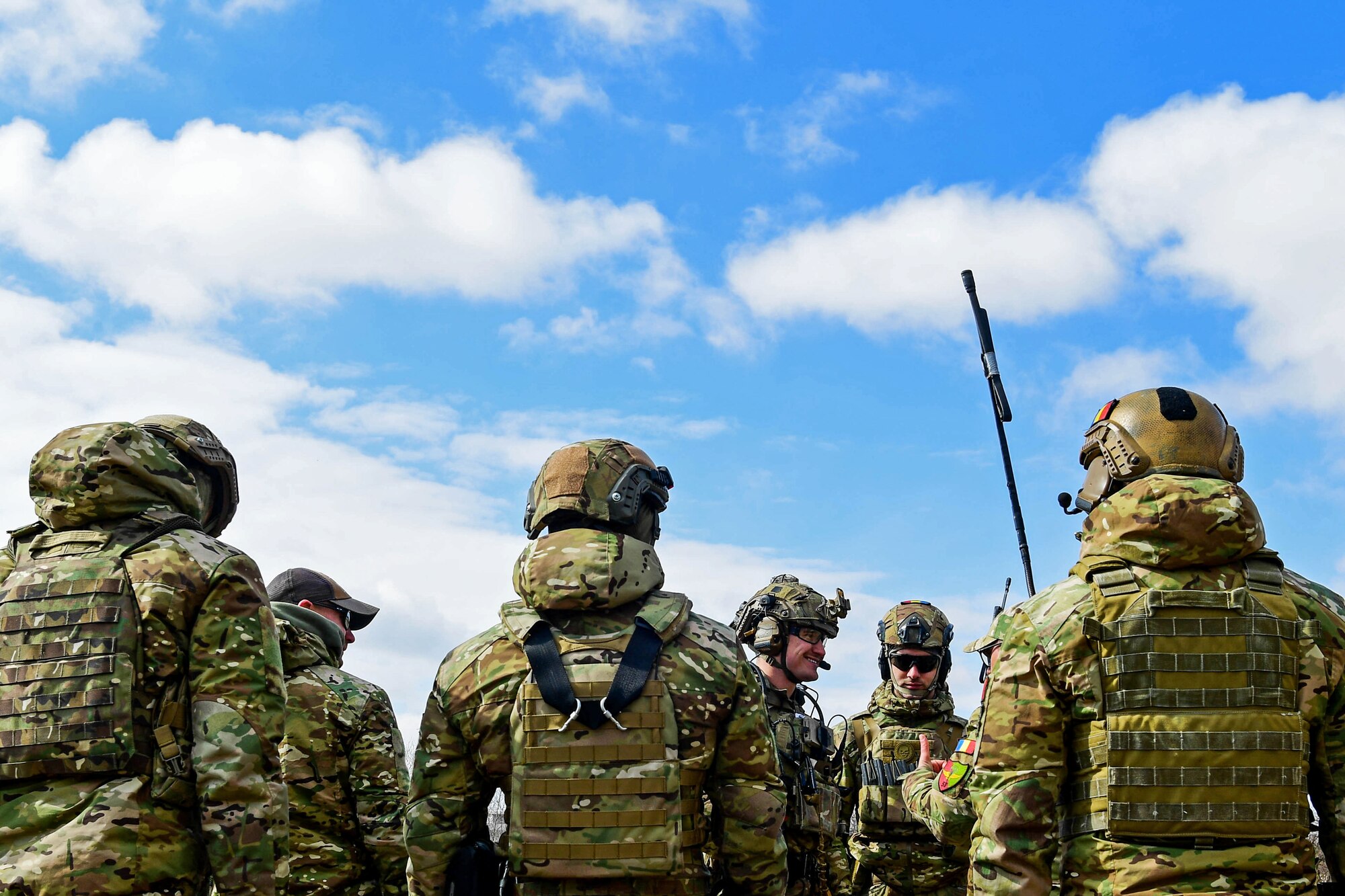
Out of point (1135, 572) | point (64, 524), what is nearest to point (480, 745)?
point (64, 524)

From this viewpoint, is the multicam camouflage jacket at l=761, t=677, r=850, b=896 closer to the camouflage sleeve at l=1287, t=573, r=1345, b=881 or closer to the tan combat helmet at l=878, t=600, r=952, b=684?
the tan combat helmet at l=878, t=600, r=952, b=684

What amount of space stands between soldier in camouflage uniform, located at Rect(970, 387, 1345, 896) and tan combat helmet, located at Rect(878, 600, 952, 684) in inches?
234

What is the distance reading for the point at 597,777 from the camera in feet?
17.3

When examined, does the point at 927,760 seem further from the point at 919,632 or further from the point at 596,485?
the point at 596,485

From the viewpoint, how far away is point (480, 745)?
18.1 feet

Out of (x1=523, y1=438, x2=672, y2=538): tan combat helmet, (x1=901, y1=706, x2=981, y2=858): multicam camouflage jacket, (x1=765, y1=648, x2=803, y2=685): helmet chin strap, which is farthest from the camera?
(x1=765, y1=648, x2=803, y2=685): helmet chin strap

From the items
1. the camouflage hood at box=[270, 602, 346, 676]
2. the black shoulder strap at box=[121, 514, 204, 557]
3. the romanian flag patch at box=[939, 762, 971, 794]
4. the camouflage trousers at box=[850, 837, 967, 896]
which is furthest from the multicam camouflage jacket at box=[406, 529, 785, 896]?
the camouflage trousers at box=[850, 837, 967, 896]

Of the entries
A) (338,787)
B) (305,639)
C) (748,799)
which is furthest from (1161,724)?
(305,639)

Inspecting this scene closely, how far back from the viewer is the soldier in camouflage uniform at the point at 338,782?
296 inches

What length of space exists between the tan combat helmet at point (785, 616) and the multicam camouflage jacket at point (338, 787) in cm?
292

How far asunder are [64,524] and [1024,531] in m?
7.80

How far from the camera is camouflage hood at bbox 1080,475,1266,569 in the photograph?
4.81m

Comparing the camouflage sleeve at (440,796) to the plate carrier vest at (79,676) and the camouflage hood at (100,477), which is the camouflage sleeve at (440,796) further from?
the camouflage hood at (100,477)

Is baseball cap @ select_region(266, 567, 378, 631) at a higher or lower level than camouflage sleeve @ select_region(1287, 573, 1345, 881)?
higher
